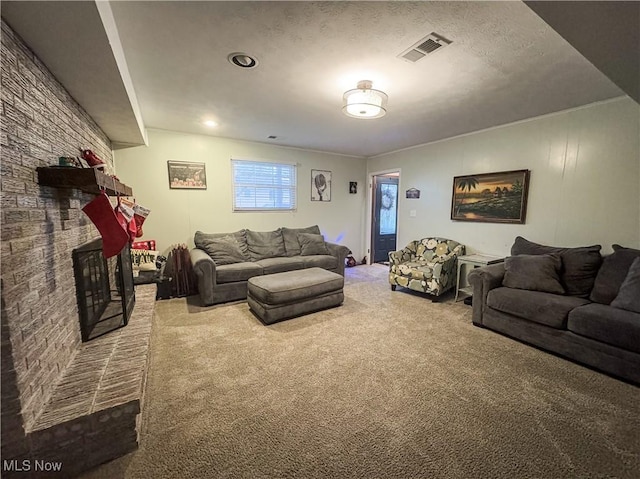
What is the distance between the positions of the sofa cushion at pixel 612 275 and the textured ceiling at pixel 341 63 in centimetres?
151

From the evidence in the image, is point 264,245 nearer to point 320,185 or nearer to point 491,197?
point 320,185

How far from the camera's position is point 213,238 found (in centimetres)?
394

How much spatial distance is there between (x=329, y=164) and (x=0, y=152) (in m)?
4.73

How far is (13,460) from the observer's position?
1114 mm

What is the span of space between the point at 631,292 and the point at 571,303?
39 centimetres

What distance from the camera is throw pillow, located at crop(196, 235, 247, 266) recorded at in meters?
3.73

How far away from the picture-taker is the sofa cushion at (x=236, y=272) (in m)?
3.42

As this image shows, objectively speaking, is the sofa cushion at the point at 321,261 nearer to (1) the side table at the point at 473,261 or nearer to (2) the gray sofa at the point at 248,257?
(2) the gray sofa at the point at 248,257

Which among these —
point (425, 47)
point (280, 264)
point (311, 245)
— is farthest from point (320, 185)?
point (425, 47)

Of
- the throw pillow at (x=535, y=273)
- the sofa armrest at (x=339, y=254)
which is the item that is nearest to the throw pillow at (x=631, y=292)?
the throw pillow at (x=535, y=273)

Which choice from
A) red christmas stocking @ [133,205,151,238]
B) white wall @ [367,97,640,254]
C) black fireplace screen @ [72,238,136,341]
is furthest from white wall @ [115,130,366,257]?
white wall @ [367,97,640,254]

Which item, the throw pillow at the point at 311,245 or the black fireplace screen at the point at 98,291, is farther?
the throw pillow at the point at 311,245

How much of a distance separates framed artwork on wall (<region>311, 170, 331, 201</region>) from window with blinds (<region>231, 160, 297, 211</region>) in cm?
42

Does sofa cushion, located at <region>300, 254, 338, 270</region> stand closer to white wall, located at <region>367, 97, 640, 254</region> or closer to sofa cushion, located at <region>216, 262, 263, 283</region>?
sofa cushion, located at <region>216, 262, 263, 283</region>
